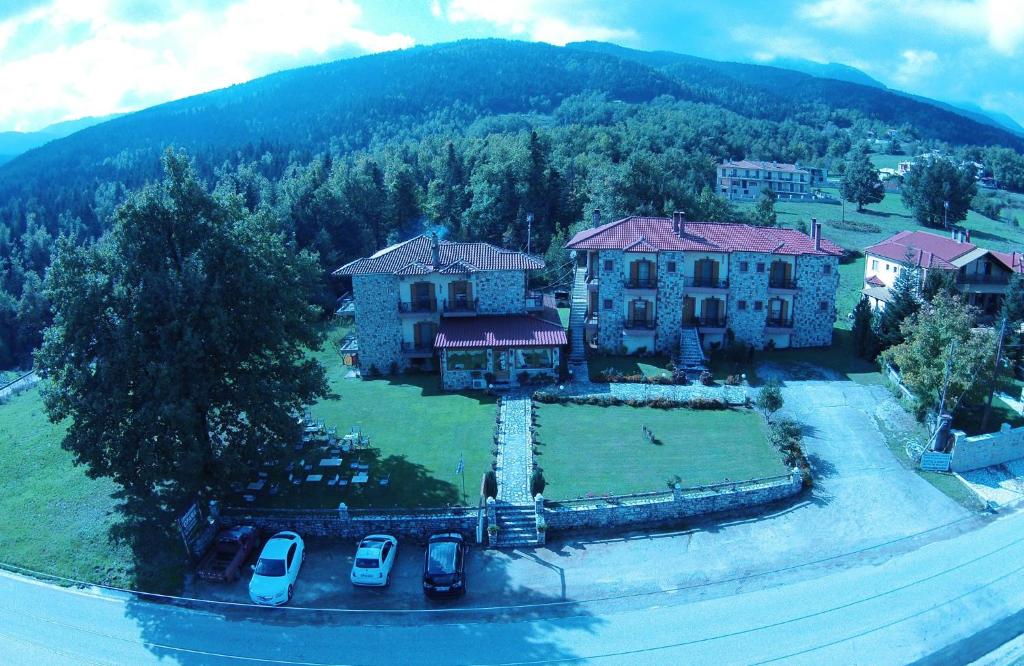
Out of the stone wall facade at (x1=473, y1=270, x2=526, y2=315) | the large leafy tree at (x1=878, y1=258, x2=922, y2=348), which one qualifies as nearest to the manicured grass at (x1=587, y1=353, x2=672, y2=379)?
the stone wall facade at (x1=473, y1=270, x2=526, y2=315)

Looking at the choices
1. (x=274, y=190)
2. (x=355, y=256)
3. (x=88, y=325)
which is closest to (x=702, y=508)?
(x=88, y=325)

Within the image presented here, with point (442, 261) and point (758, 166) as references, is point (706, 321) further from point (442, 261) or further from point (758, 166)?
point (758, 166)

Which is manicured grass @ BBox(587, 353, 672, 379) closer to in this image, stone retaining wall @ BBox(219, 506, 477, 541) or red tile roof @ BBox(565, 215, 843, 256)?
red tile roof @ BBox(565, 215, 843, 256)

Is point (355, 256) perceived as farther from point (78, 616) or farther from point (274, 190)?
point (78, 616)

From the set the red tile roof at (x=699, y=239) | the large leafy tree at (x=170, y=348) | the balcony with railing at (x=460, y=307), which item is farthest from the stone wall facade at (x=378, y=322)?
the large leafy tree at (x=170, y=348)

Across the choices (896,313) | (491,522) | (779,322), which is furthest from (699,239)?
(491,522)

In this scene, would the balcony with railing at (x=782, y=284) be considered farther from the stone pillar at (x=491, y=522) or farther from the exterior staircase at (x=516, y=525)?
the stone pillar at (x=491, y=522)
